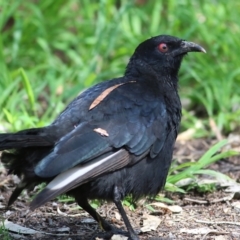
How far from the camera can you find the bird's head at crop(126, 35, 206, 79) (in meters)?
5.86

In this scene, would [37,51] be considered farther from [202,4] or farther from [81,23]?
[202,4]

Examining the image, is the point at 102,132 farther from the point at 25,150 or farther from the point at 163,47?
the point at 163,47


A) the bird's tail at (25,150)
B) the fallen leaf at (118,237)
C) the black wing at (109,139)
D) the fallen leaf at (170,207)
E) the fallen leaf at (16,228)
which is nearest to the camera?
the black wing at (109,139)

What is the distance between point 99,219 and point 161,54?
1.45 meters

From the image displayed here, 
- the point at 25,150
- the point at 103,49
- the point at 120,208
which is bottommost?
the point at 120,208

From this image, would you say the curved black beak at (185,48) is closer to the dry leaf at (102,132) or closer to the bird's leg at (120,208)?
the dry leaf at (102,132)

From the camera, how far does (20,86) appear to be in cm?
859

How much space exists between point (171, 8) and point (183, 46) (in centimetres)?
377

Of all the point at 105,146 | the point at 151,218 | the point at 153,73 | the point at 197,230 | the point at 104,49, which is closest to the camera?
the point at 105,146

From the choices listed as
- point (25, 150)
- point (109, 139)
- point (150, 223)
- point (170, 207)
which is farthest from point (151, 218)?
point (25, 150)

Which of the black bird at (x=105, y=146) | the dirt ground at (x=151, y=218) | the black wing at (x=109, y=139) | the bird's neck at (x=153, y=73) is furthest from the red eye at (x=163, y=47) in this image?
the dirt ground at (x=151, y=218)

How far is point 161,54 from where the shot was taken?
19.3ft

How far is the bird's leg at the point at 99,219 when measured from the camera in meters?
5.37

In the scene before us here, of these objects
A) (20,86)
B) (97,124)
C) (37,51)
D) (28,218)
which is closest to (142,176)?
(97,124)
